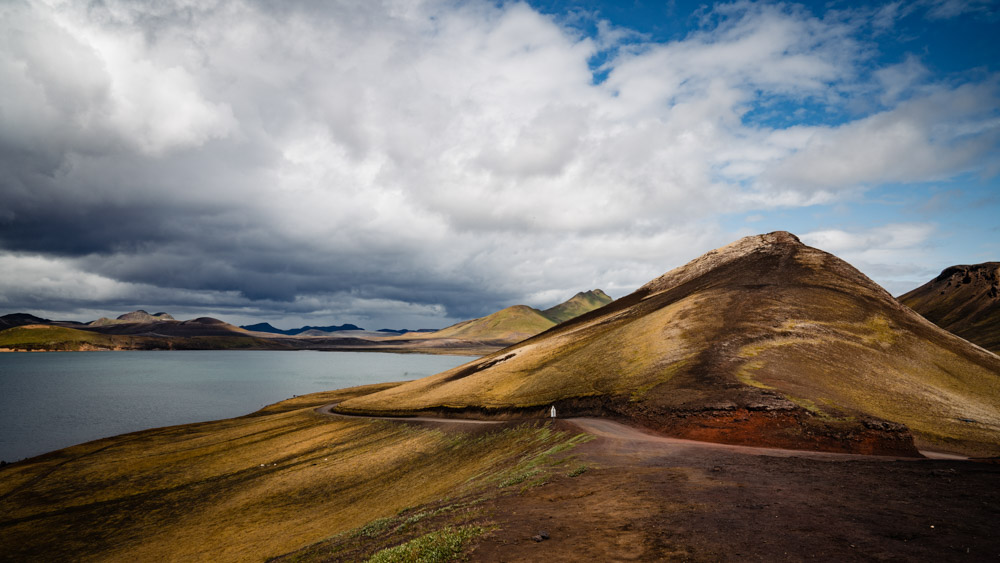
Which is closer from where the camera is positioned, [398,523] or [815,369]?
[398,523]

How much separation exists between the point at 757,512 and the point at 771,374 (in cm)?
3368

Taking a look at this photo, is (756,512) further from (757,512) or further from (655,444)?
(655,444)

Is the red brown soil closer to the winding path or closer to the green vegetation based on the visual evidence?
the green vegetation

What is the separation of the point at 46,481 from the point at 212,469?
57.0 ft

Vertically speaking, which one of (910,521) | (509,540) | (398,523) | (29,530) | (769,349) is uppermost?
(769,349)

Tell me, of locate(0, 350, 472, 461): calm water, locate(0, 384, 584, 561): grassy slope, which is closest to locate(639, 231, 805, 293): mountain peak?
locate(0, 384, 584, 561): grassy slope

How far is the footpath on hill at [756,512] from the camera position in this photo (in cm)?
1309

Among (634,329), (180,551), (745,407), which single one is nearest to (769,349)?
(745,407)

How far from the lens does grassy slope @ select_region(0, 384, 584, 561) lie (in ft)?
116

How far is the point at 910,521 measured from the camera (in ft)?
47.6

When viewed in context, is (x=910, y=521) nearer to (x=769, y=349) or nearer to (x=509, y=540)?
(x=509, y=540)

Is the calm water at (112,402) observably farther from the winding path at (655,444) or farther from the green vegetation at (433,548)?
the green vegetation at (433,548)

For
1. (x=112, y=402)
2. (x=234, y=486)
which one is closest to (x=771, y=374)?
(x=234, y=486)

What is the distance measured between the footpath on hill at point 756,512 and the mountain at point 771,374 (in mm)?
11710
